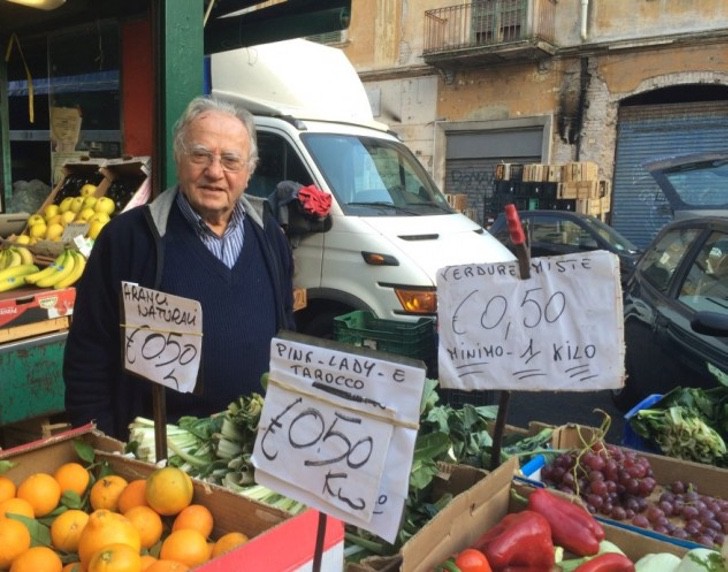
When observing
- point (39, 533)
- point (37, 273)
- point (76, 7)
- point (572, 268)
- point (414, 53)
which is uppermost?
point (414, 53)

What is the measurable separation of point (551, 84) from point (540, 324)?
50.4 ft

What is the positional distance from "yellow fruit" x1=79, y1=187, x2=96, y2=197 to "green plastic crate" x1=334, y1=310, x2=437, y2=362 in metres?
2.15

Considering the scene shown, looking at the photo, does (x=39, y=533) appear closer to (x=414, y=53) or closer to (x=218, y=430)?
(x=218, y=430)

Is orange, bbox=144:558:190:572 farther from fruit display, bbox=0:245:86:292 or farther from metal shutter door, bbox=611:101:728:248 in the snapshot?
metal shutter door, bbox=611:101:728:248

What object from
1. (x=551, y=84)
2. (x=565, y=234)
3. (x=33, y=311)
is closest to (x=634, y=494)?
(x=33, y=311)

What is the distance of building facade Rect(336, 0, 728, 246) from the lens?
13875 millimetres

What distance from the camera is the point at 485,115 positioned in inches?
646

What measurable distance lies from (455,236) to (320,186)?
115cm

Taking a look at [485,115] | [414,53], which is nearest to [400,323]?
[485,115]

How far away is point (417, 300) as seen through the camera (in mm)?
4660

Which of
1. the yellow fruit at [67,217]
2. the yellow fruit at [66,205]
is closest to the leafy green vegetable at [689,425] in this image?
the yellow fruit at [67,217]

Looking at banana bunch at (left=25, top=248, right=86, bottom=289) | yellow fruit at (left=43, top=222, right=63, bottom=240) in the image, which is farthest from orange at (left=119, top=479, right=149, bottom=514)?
yellow fruit at (left=43, top=222, right=63, bottom=240)

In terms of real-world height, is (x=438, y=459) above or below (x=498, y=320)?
below

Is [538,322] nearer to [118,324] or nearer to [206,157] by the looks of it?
[206,157]
